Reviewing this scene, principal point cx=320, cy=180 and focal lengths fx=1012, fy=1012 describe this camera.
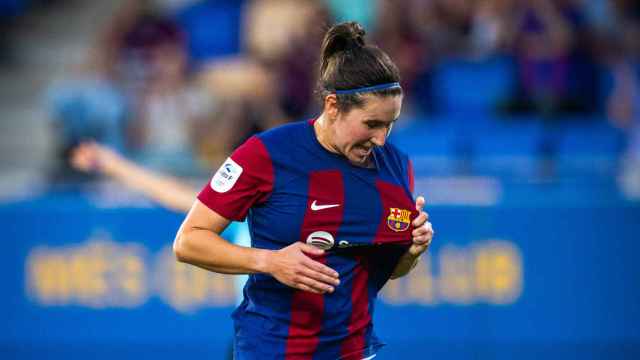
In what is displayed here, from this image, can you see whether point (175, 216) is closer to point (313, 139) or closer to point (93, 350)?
point (93, 350)

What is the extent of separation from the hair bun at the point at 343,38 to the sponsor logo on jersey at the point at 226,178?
51 centimetres

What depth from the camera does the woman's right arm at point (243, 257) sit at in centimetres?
326

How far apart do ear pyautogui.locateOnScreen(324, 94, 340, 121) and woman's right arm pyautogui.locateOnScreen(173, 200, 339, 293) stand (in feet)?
1.49

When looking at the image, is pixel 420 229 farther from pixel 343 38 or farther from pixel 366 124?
pixel 343 38

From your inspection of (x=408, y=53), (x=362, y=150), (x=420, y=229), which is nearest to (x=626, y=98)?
(x=408, y=53)

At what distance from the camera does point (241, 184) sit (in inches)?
133

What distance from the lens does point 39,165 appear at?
9414 millimetres

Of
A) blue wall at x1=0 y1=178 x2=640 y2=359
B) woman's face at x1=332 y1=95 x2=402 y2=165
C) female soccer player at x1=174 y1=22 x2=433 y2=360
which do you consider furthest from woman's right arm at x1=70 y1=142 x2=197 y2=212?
blue wall at x1=0 y1=178 x2=640 y2=359

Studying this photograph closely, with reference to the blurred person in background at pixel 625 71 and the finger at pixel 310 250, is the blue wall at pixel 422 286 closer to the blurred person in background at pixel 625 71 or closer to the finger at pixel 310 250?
the blurred person in background at pixel 625 71

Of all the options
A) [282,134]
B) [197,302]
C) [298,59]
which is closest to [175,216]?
[197,302]

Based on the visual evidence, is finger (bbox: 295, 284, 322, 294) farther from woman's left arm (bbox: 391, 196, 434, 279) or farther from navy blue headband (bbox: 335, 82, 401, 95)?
navy blue headband (bbox: 335, 82, 401, 95)

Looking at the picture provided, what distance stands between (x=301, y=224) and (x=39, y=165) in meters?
6.49

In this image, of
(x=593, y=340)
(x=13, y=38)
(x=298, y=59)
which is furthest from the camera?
(x=13, y=38)

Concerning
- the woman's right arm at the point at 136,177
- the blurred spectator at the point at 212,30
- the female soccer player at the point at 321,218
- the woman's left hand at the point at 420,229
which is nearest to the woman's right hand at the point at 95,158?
the woman's right arm at the point at 136,177
